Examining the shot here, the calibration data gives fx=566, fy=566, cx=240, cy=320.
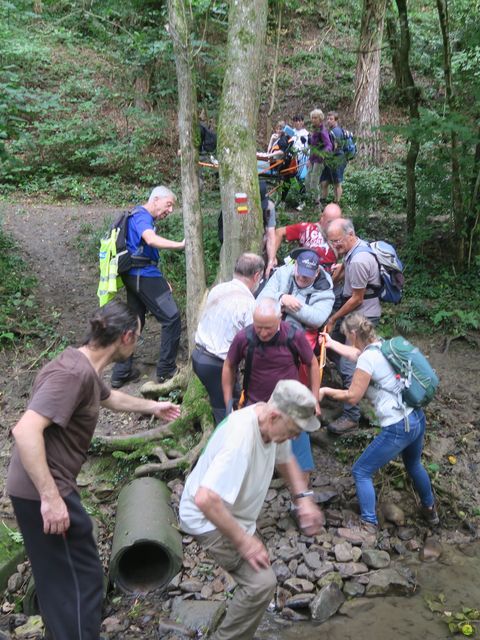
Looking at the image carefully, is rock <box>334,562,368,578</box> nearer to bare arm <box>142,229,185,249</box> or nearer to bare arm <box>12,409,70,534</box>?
bare arm <box>12,409,70,534</box>

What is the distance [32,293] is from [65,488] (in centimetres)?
670

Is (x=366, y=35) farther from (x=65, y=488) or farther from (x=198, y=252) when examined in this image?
(x=65, y=488)

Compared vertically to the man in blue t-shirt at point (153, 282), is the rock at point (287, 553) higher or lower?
lower

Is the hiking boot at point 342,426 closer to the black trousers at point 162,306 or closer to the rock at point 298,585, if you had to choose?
the rock at point 298,585

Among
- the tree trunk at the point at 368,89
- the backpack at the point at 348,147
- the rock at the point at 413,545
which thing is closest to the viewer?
the rock at the point at 413,545

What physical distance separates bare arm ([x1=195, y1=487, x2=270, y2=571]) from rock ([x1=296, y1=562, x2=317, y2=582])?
5.17 feet

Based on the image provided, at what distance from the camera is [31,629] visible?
383 centimetres

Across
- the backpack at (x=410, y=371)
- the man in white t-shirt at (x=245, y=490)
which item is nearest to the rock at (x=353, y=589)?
the man in white t-shirt at (x=245, y=490)

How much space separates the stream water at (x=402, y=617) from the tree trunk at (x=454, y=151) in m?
5.56

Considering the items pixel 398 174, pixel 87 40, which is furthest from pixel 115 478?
pixel 87 40

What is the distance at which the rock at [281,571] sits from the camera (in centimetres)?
429

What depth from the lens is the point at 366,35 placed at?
46.7 ft

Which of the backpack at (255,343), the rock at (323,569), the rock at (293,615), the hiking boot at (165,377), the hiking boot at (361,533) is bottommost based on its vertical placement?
the rock at (293,615)

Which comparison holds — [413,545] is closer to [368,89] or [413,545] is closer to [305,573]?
[305,573]
